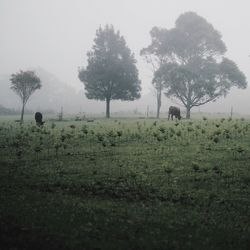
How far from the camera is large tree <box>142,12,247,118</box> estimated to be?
54.6 m

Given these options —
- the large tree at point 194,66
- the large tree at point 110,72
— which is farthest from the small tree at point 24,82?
the large tree at point 194,66

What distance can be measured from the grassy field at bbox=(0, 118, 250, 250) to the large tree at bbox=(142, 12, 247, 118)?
3459 cm

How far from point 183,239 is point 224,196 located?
145 inches

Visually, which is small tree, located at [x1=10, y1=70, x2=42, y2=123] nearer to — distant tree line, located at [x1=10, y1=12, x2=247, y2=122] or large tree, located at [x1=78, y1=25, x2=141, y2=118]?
distant tree line, located at [x1=10, y1=12, x2=247, y2=122]

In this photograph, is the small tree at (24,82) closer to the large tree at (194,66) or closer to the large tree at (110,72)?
the large tree at (110,72)

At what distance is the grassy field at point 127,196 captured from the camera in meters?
8.59

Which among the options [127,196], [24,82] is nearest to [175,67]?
[24,82]

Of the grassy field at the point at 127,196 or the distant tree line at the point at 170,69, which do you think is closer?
the grassy field at the point at 127,196

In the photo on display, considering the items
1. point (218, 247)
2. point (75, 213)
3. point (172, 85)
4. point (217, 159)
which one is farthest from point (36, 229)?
point (172, 85)

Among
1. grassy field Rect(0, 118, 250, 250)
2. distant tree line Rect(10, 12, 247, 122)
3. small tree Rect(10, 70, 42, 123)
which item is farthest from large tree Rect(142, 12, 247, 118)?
grassy field Rect(0, 118, 250, 250)

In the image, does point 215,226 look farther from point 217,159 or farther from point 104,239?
point 217,159

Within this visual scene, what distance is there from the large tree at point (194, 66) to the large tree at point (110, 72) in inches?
225

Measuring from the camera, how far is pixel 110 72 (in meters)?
62.5

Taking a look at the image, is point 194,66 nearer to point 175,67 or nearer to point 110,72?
point 175,67
